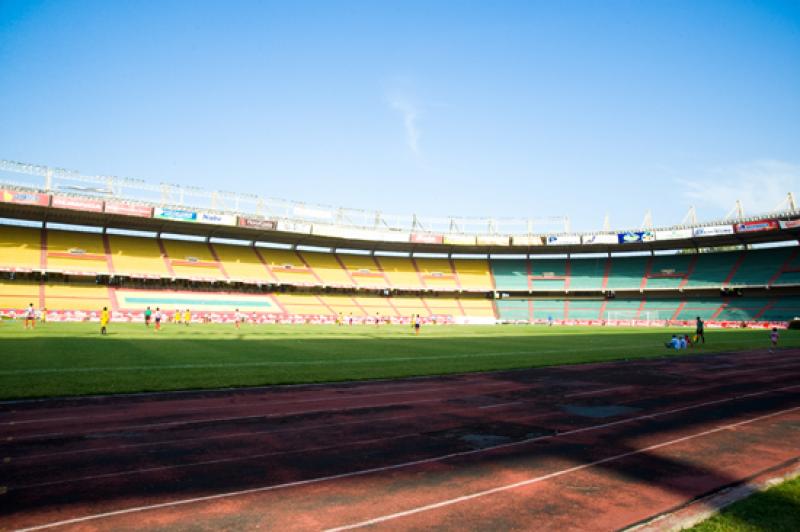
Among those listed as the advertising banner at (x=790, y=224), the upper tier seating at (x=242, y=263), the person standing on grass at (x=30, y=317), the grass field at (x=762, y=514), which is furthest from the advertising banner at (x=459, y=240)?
the grass field at (x=762, y=514)

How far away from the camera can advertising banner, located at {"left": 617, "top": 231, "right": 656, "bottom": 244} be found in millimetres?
57013

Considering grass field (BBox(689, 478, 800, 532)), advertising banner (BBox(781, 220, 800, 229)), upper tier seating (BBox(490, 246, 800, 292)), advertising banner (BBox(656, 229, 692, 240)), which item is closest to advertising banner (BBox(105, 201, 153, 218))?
upper tier seating (BBox(490, 246, 800, 292))

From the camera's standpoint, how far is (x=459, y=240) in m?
62.8

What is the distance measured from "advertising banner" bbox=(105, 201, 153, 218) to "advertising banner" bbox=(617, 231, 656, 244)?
53.8 m

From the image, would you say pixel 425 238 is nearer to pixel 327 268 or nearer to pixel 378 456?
pixel 327 268

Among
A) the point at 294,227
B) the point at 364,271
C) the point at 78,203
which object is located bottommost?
the point at 364,271

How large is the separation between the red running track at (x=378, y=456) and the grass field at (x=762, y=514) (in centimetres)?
59

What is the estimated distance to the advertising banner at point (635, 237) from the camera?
57013mm

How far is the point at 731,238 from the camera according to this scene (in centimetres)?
5478

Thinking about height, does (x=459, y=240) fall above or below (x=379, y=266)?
above

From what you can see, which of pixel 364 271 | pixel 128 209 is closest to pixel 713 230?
pixel 364 271

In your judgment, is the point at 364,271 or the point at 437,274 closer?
the point at 364,271

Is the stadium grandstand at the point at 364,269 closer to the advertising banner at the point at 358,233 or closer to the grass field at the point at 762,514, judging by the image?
the advertising banner at the point at 358,233

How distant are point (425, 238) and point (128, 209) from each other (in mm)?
33817
